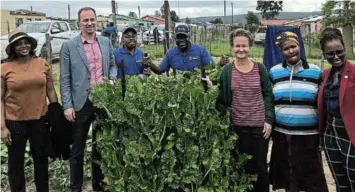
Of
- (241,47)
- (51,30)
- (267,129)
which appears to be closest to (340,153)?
(267,129)

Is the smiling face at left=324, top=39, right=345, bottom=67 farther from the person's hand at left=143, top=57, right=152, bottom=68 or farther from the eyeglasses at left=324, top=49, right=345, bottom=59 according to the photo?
the person's hand at left=143, top=57, right=152, bottom=68

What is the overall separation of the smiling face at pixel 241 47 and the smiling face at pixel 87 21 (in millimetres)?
1323

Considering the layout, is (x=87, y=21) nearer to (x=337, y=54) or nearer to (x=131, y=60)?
(x=131, y=60)

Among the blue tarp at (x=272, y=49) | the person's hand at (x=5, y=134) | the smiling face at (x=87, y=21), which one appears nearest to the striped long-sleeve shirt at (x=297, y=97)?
Result: the smiling face at (x=87, y=21)

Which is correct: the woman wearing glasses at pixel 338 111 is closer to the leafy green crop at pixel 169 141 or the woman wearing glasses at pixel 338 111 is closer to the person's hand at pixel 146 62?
the leafy green crop at pixel 169 141

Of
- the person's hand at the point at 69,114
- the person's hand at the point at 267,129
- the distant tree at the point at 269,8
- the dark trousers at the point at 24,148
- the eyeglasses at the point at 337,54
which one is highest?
the distant tree at the point at 269,8

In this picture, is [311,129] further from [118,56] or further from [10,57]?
[10,57]

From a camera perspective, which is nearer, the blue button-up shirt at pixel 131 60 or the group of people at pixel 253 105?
the group of people at pixel 253 105

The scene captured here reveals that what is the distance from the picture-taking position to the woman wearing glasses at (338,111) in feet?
10.1

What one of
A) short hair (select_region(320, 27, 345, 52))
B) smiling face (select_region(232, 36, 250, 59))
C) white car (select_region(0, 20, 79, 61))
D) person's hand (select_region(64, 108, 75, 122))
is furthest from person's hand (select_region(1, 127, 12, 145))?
white car (select_region(0, 20, 79, 61))

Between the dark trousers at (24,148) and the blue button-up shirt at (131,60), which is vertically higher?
the blue button-up shirt at (131,60)

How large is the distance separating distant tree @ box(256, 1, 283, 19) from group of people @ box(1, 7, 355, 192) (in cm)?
4449

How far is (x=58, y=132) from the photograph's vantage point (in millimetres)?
4234

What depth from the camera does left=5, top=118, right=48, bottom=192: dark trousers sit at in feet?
13.0
